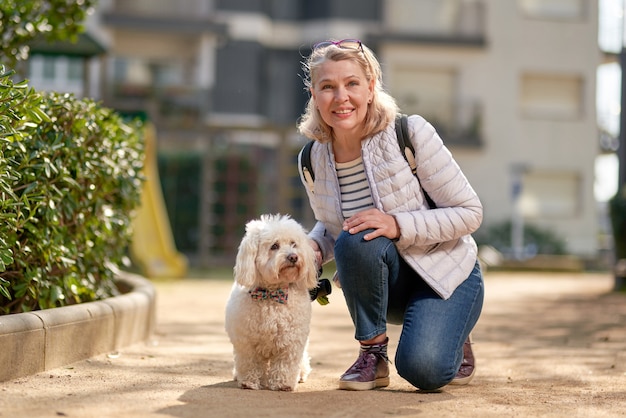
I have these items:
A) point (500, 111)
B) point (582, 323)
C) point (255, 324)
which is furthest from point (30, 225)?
point (500, 111)

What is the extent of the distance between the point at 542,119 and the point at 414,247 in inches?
910

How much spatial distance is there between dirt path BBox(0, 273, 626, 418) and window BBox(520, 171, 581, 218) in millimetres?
18638

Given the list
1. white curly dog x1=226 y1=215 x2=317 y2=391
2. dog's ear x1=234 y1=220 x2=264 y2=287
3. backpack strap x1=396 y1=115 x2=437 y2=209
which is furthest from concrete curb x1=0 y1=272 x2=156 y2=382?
backpack strap x1=396 y1=115 x2=437 y2=209

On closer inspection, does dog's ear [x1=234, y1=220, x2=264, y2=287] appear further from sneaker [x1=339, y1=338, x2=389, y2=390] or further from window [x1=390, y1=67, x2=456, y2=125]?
window [x1=390, y1=67, x2=456, y2=125]

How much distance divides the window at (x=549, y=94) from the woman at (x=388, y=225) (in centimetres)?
2295

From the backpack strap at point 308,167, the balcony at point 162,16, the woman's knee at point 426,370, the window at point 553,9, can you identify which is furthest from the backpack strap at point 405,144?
the window at point 553,9

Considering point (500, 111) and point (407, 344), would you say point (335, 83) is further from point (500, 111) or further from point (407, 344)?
point (500, 111)

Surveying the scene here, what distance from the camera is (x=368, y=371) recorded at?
4637mm

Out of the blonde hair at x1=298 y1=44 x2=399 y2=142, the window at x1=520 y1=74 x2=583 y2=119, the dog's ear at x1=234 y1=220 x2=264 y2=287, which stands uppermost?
the window at x1=520 y1=74 x2=583 y2=119

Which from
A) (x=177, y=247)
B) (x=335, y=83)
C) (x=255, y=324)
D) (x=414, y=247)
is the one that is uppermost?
(x=335, y=83)

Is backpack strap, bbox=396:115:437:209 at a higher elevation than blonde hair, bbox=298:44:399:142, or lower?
lower

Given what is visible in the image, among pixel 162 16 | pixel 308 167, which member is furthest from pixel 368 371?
pixel 162 16

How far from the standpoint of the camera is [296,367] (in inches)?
182

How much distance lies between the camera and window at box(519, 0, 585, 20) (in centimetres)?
2680
